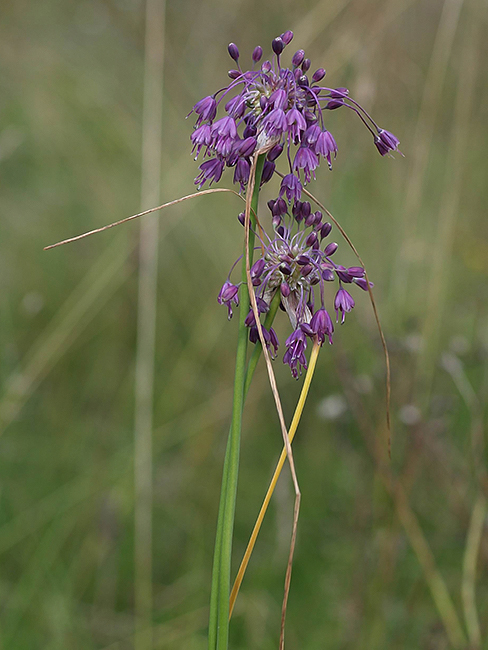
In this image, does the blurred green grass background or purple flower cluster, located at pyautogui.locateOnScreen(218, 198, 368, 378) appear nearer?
purple flower cluster, located at pyautogui.locateOnScreen(218, 198, 368, 378)

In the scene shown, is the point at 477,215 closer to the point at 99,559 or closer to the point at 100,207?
the point at 100,207

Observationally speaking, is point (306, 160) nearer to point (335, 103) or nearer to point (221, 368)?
point (335, 103)

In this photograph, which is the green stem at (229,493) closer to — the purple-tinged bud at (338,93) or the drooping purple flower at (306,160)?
the drooping purple flower at (306,160)

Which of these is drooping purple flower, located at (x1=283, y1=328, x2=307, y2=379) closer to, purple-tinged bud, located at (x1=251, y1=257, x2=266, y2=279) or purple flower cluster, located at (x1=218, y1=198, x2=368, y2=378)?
purple flower cluster, located at (x1=218, y1=198, x2=368, y2=378)

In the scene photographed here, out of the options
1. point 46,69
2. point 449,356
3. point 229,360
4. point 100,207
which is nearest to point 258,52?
point 449,356

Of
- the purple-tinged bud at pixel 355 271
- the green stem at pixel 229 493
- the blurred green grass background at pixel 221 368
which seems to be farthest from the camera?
the blurred green grass background at pixel 221 368

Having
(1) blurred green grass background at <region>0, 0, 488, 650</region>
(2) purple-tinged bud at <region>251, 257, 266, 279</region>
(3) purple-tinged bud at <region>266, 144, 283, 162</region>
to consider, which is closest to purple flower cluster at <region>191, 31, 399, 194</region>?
(3) purple-tinged bud at <region>266, 144, 283, 162</region>

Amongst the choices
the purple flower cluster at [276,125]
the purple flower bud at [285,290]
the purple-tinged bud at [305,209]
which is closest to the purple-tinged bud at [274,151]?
the purple flower cluster at [276,125]
